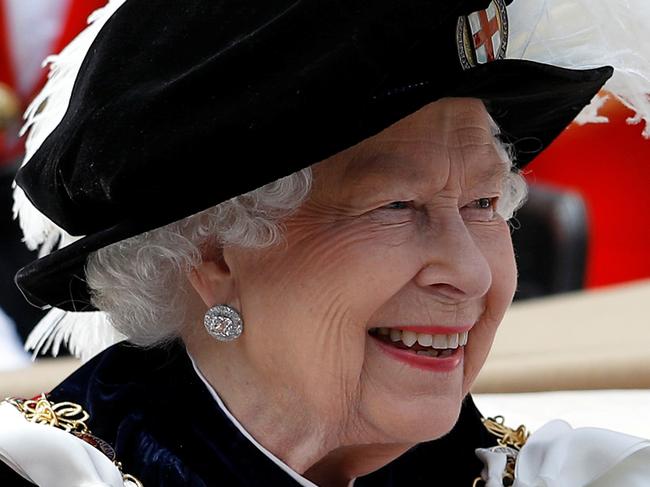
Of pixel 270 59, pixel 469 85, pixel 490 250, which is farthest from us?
pixel 490 250

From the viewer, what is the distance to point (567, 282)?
17.7 ft

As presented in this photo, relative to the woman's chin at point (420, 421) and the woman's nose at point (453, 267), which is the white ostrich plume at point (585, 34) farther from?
the woman's chin at point (420, 421)

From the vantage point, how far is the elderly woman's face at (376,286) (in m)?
1.76

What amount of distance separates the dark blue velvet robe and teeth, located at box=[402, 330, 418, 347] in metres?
0.25

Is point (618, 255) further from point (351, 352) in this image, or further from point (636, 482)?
point (351, 352)

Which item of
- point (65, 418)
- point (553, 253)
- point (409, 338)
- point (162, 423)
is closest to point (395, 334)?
point (409, 338)

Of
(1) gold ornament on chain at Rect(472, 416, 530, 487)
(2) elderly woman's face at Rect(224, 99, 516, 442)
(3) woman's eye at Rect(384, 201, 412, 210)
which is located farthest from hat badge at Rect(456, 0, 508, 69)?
(1) gold ornament on chain at Rect(472, 416, 530, 487)

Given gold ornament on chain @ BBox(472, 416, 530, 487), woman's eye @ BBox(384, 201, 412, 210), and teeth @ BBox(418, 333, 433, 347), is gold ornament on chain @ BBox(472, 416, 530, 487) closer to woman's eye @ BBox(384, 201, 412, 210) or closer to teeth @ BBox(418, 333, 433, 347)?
teeth @ BBox(418, 333, 433, 347)

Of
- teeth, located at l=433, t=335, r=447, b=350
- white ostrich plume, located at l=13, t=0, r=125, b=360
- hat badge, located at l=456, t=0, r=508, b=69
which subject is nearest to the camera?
hat badge, located at l=456, t=0, r=508, b=69

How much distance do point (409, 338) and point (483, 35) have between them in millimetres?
415

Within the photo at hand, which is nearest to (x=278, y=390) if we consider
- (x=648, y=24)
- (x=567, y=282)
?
(x=648, y=24)

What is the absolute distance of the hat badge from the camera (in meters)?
1.71

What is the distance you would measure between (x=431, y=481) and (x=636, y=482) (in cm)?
31

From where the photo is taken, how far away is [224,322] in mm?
1830
